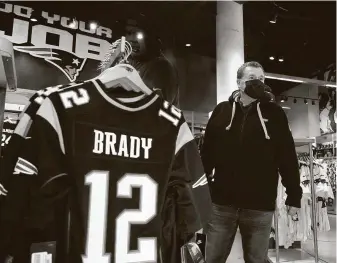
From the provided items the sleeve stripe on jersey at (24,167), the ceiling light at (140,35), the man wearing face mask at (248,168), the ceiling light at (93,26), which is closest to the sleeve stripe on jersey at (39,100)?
the sleeve stripe on jersey at (24,167)

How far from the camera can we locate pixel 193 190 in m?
1.33

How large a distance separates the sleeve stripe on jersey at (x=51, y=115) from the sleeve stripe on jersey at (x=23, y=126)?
0.04m

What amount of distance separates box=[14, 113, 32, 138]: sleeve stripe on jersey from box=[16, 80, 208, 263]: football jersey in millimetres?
20

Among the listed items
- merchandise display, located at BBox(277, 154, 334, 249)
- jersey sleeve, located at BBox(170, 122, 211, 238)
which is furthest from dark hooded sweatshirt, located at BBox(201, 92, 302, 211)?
merchandise display, located at BBox(277, 154, 334, 249)

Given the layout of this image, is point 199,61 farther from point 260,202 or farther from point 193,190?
point 193,190

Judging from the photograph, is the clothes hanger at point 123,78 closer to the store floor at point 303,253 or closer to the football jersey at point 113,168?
the football jersey at point 113,168

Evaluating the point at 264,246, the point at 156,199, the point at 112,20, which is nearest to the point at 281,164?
the point at 264,246

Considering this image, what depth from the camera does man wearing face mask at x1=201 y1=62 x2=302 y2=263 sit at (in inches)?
72.6

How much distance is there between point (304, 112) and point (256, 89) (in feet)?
26.5

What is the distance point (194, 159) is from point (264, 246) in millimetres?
826

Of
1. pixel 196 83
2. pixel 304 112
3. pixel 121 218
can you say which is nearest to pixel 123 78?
pixel 121 218

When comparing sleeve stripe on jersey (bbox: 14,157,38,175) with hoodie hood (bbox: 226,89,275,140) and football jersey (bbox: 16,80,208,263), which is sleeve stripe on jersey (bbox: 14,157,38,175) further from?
hoodie hood (bbox: 226,89,275,140)

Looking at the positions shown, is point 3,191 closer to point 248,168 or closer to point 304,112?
point 248,168

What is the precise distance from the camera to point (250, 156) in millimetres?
1865
